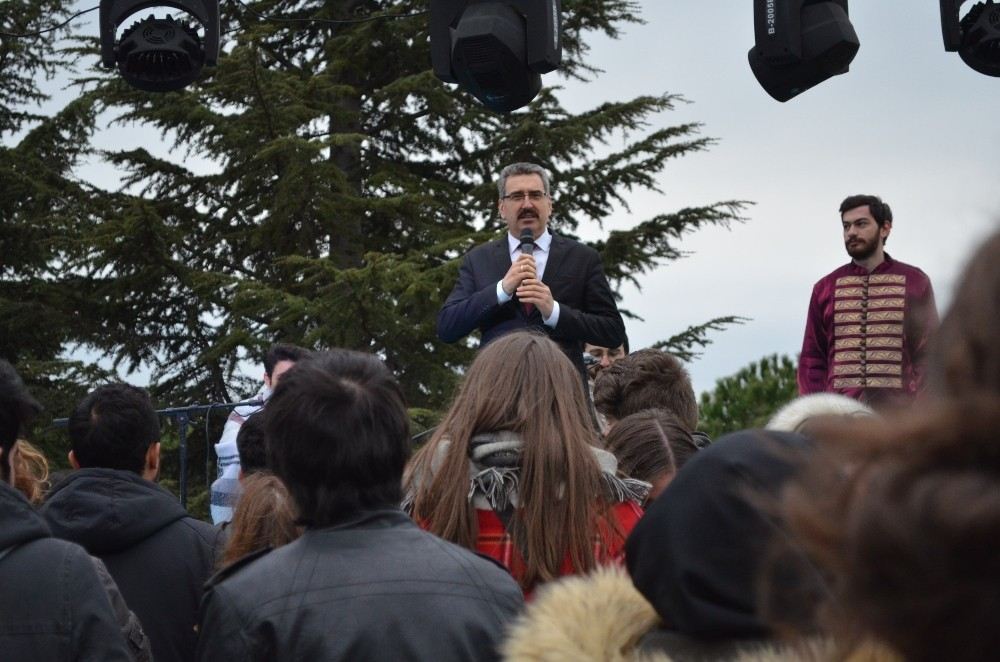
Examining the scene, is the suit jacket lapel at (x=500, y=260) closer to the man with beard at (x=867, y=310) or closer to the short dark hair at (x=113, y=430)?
the man with beard at (x=867, y=310)

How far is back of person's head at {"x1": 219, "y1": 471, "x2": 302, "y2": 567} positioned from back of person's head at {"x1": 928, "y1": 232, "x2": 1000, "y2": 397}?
295cm

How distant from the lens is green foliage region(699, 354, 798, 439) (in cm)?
1689

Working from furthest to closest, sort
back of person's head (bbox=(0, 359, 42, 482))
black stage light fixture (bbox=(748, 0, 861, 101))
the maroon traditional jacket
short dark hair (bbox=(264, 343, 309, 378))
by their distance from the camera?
the maroon traditional jacket, black stage light fixture (bbox=(748, 0, 861, 101)), short dark hair (bbox=(264, 343, 309, 378)), back of person's head (bbox=(0, 359, 42, 482))

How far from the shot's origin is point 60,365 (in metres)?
15.5

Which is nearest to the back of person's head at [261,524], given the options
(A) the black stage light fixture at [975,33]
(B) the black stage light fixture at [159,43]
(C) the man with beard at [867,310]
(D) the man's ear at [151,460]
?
(D) the man's ear at [151,460]

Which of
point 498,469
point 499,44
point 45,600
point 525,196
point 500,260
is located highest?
point 499,44

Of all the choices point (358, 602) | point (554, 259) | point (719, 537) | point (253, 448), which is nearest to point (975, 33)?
point (554, 259)

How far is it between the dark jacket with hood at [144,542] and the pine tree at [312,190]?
372 inches

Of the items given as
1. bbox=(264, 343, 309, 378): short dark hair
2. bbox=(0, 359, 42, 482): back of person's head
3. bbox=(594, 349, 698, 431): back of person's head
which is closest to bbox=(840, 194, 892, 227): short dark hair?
bbox=(594, 349, 698, 431): back of person's head

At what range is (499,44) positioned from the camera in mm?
7312

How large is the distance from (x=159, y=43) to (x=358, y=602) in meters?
5.99

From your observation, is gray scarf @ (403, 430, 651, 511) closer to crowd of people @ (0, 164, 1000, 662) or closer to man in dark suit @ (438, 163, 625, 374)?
crowd of people @ (0, 164, 1000, 662)

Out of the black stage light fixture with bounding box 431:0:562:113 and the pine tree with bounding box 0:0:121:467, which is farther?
the pine tree with bounding box 0:0:121:467

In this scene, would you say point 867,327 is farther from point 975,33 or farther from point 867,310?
point 975,33
